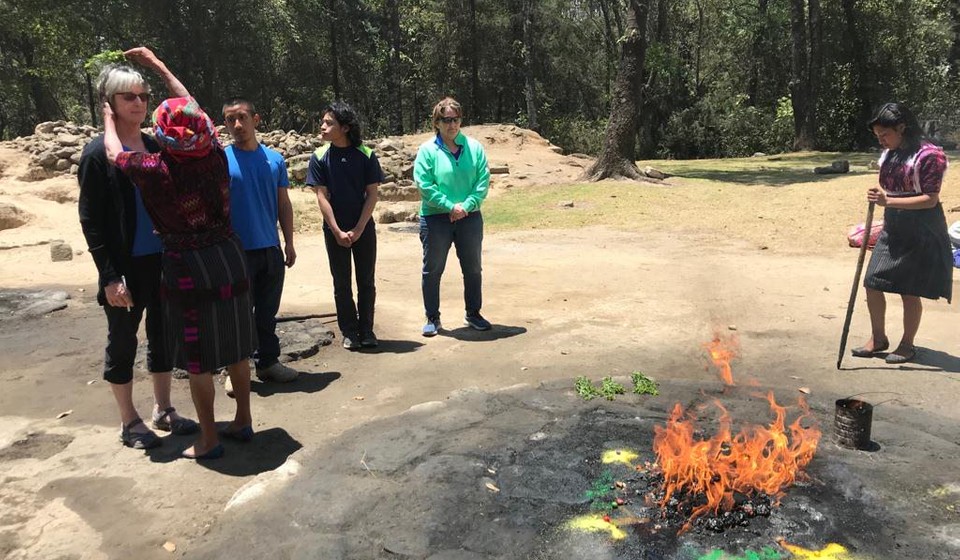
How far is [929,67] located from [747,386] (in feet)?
95.6

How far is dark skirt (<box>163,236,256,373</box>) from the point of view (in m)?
3.36

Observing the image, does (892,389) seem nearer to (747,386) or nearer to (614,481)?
(747,386)

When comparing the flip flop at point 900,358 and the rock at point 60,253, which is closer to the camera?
the flip flop at point 900,358

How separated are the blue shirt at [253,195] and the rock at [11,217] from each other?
1057cm

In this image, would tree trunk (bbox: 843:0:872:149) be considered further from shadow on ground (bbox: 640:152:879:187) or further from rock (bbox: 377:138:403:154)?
rock (bbox: 377:138:403:154)

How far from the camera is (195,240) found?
3357mm

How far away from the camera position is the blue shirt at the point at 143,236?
3697 mm

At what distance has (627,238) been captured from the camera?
11.1 m

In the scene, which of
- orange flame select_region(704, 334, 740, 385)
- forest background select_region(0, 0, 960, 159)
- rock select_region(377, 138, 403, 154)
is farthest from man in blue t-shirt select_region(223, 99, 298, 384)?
forest background select_region(0, 0, 960, 159)

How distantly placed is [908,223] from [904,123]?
2.32 feet

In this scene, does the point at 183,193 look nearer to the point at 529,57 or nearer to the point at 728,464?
the point at 728,464

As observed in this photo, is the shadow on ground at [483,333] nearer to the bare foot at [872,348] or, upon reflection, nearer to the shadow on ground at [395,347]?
the shadow on ground at [395,347]

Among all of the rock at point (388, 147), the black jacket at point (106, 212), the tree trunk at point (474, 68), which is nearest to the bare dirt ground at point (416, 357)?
the black jacket at point (106, 212)

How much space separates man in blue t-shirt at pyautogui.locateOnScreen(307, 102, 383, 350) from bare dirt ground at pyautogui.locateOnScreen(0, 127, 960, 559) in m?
0.69
